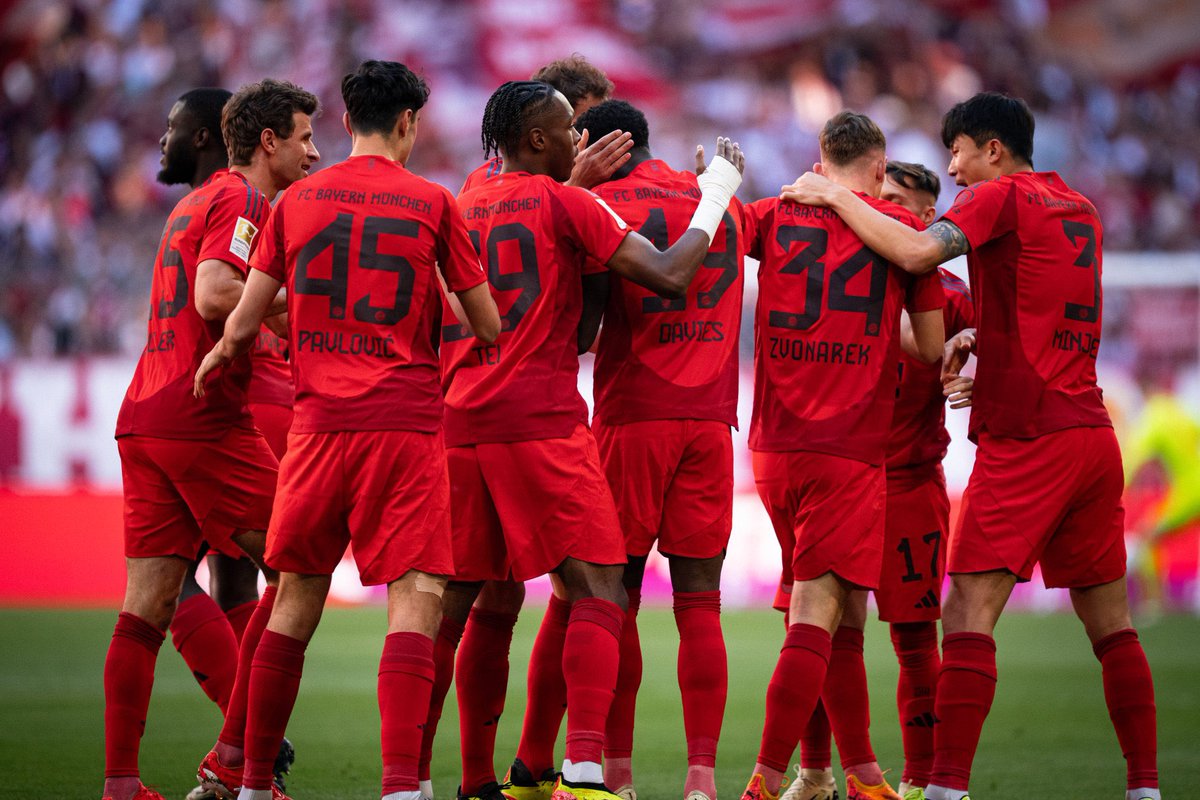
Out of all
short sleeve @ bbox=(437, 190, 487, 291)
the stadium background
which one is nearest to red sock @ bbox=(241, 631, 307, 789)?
short sleeve @ bbox=(437, 190, 487, 291)

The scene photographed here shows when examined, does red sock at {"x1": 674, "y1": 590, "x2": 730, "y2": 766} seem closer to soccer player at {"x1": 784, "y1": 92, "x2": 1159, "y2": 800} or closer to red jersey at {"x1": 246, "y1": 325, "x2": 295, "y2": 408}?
soccer player at {"x1": 784, "y1": 92, "x2": 1159, "y2": 800}

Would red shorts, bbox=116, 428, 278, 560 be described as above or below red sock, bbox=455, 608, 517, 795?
above

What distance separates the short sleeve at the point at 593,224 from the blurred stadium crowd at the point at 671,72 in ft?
51.5

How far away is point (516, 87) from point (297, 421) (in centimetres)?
146

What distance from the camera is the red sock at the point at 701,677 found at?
17.6ft

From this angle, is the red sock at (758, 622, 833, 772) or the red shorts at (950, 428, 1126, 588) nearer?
the red sock at (758, 622, 833, 772)

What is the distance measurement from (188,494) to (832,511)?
248 cm

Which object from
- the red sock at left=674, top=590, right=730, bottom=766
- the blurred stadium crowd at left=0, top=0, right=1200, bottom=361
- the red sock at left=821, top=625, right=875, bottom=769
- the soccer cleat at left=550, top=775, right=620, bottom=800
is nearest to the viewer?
the soccer cleat at left=550, top=775, right=620, bottom=800

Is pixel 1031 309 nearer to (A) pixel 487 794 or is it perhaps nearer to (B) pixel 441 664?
(B) pixel 441 664

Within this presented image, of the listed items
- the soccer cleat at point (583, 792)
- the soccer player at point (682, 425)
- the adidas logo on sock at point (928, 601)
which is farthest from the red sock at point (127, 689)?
the adidas logo on sock at point (928, 601)

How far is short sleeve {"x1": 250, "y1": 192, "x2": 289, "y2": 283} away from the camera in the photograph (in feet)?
16.2

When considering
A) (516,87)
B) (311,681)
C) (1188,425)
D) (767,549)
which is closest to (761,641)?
(767,549)

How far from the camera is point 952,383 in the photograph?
598 cm

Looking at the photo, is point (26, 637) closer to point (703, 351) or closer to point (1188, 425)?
point (703, 351)
